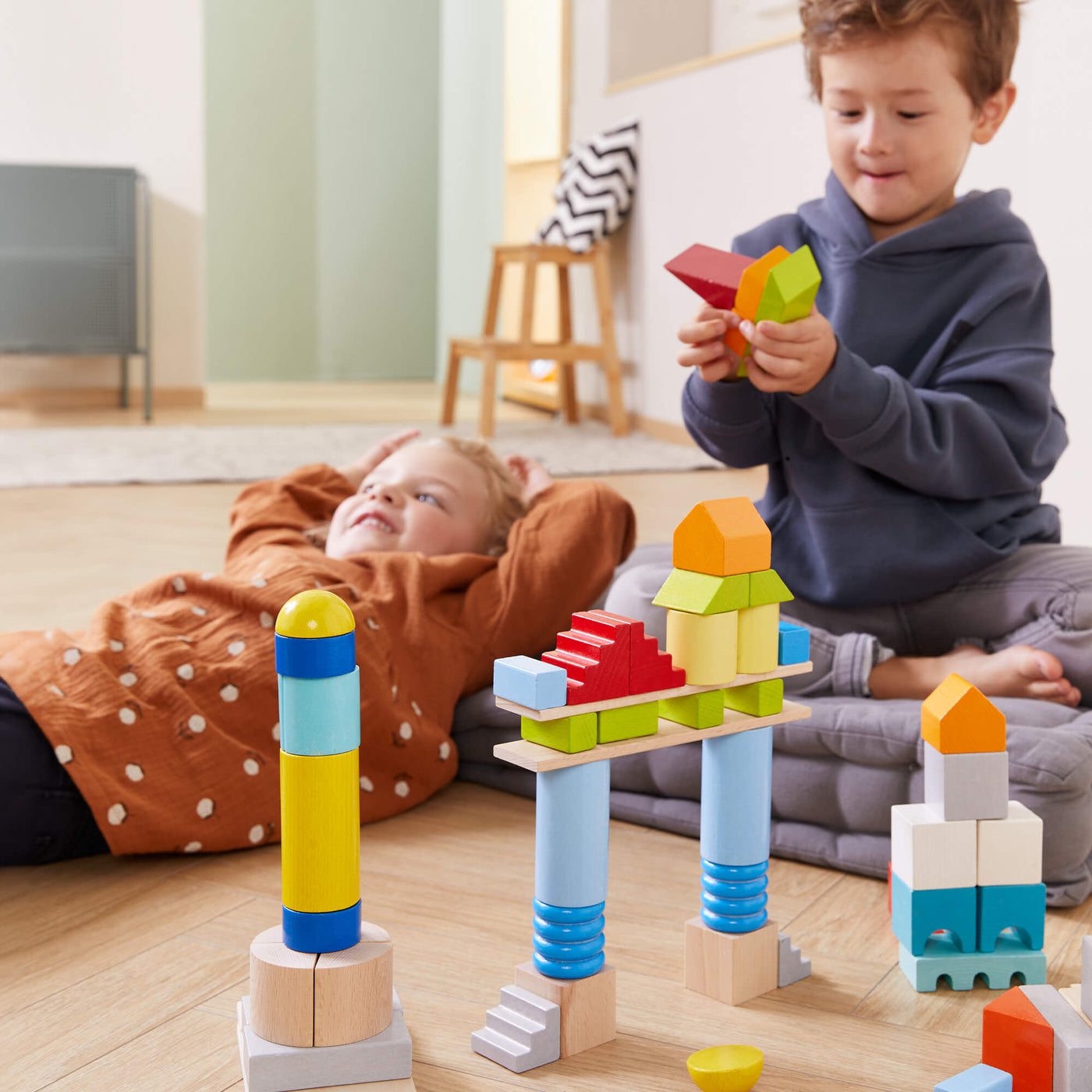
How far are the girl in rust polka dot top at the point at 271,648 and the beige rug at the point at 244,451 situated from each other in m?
1.44

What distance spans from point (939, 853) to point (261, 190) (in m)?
4.59

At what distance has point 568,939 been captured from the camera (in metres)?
0.67

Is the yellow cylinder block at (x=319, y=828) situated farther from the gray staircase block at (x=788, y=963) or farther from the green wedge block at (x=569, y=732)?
the gray staircase block at (x=788, y=963)

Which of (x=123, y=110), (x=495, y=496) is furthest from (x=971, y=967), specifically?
(x=123, y=110)

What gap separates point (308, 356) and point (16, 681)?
427 centimetres

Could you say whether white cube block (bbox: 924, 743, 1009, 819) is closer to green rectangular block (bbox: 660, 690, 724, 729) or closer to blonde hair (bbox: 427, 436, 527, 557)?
green rectangular block (bbox: 660, 690, 724, 729)

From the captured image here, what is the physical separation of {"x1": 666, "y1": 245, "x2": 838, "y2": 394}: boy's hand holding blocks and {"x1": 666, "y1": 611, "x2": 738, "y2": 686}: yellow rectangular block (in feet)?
0.99

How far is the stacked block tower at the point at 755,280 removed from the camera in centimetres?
89

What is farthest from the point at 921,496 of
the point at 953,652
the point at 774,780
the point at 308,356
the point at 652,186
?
the point at 308,356

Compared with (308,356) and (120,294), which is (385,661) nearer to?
(120,294)

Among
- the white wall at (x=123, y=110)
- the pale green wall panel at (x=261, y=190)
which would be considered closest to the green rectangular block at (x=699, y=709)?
the white wall at (x=123, y=110)

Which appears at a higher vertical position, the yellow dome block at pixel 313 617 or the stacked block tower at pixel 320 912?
the yellow dome block at pixel 313 617

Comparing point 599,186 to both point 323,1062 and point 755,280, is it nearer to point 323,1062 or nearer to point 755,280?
point 755,280

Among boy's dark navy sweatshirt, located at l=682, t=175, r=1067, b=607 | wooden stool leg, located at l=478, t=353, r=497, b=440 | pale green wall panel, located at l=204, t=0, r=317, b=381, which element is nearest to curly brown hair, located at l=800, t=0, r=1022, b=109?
boy's dark navy sweatshirt, located at l=682, t=175, r=1067, b=607
